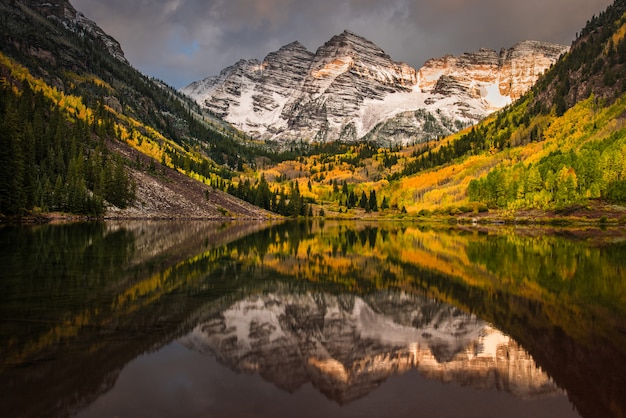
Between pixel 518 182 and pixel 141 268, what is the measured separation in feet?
398

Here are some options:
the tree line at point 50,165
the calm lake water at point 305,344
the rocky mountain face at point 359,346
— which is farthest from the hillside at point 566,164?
the tree line at point 50,165

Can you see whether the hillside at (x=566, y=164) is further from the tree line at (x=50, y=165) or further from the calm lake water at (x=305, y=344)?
the tree line at (x=50, y=165)

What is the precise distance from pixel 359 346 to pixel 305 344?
1700 mm

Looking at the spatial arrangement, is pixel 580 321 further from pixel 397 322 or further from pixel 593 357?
pixel 397 322

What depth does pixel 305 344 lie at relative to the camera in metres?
13.1

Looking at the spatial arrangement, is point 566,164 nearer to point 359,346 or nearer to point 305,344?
point 359,346

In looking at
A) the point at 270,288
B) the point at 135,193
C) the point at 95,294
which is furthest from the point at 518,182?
the point at 95,294

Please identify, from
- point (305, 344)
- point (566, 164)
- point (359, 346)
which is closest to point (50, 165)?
point (305, 344)

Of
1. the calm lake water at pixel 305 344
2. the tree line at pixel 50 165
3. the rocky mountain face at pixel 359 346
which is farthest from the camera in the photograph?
the tree line at pixel 50 165

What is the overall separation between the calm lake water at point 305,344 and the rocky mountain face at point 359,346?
0.22 ft

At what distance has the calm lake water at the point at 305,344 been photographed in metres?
8.84

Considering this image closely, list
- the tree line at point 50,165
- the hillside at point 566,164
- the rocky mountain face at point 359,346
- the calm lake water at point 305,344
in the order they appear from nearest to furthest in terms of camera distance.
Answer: the calm lake water at point 305,344 → the rocky mountain face at point 359,346 → the tree line at point 50,165 → the hillside at point 566,164

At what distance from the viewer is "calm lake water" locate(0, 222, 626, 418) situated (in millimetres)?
8836

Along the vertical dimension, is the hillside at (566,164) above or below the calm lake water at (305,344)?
above
